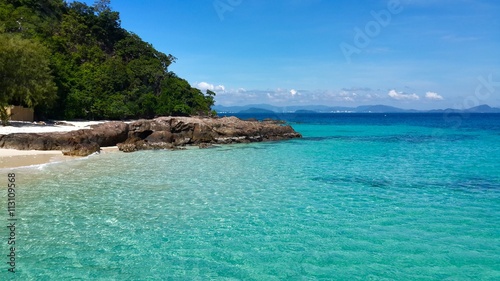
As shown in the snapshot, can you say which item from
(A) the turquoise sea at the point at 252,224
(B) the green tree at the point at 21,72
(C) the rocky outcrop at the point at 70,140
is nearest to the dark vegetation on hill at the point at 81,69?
(B) the green tree at the point at 21,72

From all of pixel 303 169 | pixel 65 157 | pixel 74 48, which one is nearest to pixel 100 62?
pixel 74 48

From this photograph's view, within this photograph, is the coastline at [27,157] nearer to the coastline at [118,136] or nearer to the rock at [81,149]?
the coastline at [118,136]

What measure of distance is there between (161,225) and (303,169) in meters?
11.2

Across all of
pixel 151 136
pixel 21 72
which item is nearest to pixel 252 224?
pixel 151 136

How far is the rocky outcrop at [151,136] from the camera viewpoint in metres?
25.0

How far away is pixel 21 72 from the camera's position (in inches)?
1264

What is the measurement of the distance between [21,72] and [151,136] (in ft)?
37.4

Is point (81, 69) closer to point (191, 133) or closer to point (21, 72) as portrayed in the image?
point (21, 72)

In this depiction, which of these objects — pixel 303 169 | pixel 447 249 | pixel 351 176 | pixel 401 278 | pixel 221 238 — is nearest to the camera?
pixel 401 278

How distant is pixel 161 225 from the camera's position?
10.7 metres

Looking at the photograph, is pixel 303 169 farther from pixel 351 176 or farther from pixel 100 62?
pixel 100 62
